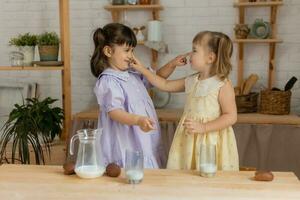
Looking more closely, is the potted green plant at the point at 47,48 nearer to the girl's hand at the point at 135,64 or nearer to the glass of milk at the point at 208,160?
the girl's hand at the point at 135,64

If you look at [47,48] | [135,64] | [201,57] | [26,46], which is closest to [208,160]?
[201,57]

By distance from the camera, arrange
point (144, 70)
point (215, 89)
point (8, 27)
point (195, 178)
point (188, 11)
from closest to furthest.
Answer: point (195, 178)
point (215, 89)
point (144, 70)
point (188, 11)
point (8, 27)

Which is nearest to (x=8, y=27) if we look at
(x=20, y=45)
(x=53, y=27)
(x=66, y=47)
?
(x=53, y=27)

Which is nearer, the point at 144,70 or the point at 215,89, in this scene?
the point at 215,89

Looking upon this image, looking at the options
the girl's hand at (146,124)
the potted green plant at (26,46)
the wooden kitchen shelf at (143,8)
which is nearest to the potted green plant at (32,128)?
the potted green plant at (26,46)

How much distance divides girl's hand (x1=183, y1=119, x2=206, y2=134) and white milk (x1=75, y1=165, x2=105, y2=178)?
16.7 inches

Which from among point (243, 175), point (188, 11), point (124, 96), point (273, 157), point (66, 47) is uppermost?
point (188, 11)

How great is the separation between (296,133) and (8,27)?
250cm

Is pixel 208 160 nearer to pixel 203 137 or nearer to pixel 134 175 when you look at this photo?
pixel 134 175

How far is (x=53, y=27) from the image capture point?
11.9 ft

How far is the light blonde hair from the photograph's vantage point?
6.18ft

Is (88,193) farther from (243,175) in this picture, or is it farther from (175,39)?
(175,39)

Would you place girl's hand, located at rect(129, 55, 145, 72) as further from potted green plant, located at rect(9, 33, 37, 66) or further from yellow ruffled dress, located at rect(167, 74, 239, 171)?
potted green plant, located at rect(9, 33, 37, 66)

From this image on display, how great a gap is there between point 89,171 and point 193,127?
1.62ft
